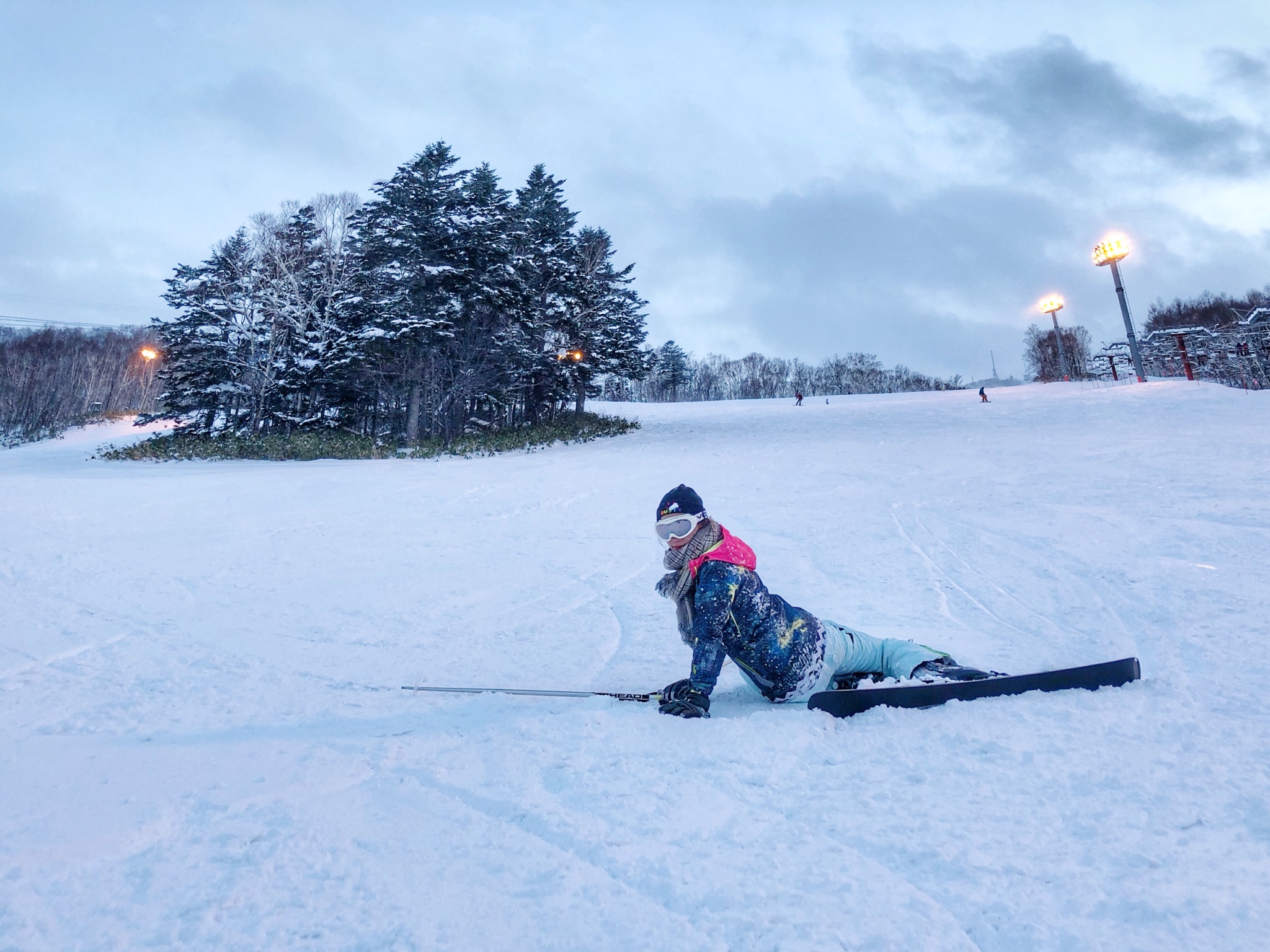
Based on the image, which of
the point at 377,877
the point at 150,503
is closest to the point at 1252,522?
the point at 377,877

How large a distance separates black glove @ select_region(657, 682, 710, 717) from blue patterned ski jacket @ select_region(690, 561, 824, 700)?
31 mm

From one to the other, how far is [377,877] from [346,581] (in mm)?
4767

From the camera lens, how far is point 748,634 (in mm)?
2895

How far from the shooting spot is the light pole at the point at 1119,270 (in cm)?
2409

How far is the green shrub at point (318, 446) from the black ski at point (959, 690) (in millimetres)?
15907

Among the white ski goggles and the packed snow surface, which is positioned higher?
the white ski goggles

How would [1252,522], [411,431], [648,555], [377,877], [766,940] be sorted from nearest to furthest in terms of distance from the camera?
[766,940], [377,877], [1252,522], [648,555], [411,431]

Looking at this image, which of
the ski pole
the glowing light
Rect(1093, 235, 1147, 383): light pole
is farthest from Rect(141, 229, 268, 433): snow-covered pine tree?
the glowing light

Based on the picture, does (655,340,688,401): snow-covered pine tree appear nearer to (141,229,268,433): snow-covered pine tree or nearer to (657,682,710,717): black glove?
(141,229,268,433): snow-covered pine tree

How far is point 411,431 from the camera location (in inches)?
790

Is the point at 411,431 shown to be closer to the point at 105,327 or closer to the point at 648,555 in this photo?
the point at 648,555

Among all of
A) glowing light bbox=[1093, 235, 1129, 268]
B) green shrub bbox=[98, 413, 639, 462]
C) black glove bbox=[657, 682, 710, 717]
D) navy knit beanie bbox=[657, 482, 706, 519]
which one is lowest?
black glove bbox=[657, 682, 710, 717]

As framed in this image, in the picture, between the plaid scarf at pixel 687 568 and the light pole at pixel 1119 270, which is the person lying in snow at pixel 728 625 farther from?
the light pole at pixel 1119 270

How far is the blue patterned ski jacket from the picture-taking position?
285cm
